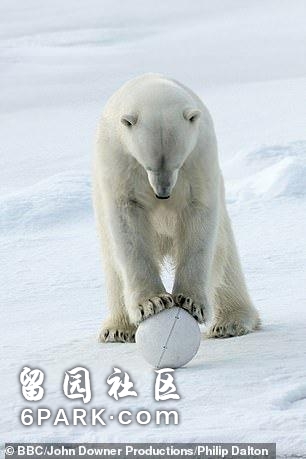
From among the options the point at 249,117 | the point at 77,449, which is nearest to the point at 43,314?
the point at 77,449

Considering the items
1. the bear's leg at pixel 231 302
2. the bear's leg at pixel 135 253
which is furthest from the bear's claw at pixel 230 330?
the bear's leg at pixel 135 253

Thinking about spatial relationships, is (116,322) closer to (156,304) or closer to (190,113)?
(156,304)

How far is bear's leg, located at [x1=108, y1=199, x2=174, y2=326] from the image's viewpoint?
15.2 feet

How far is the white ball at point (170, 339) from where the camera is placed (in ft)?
14.4

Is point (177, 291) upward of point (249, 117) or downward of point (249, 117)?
downward

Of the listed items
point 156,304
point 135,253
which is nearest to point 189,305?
point 156,304

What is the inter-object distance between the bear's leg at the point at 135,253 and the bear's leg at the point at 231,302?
63cm

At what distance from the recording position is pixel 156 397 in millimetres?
3988

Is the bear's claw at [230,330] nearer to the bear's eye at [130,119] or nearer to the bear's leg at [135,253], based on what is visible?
the bear's leg at [135,253]

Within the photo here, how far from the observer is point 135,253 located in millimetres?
4641

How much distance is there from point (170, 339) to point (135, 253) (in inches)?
17.0

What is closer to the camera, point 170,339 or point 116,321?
point 170,339

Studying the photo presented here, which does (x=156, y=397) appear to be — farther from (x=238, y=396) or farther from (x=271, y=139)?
(x=271, y=139)

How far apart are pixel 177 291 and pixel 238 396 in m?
0.77
